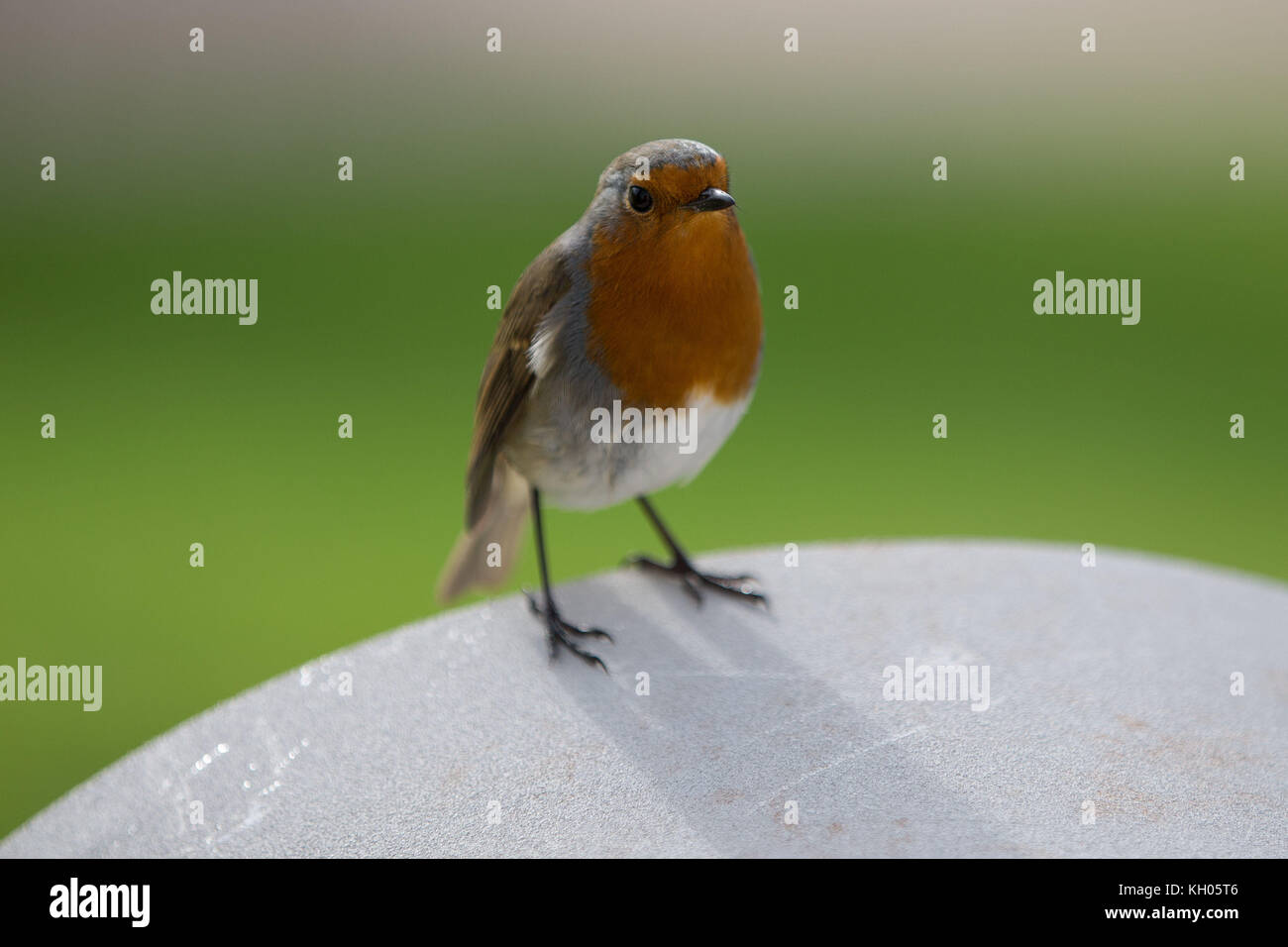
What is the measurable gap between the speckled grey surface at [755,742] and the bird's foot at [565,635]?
42 mm

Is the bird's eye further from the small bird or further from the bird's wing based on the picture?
the bird's wing

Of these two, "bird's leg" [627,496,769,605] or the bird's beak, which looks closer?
the bird's beak

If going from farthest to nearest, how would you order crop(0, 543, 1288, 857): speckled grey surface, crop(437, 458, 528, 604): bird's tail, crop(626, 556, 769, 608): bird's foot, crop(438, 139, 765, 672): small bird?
crop(437, 458, 528, 604): bird's tail, crop(626, 556, 769, 608): bird's foot, crop(438, 139, 765, 672): small bird, crop(0, 543, 1288, 857): speckled grey surface

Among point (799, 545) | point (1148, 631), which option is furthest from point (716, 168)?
point (1148, 631)

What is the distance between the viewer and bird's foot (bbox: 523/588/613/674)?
2617 millimetres

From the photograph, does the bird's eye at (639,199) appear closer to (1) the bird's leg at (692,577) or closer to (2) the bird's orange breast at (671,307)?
(2) the bird's orange breast at (671,307)

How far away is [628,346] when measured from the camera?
2.57 m

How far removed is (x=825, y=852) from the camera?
198 cm

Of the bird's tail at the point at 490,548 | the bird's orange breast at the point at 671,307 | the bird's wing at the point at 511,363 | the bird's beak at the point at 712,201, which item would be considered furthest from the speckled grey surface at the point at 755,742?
the bird's beak at the point at 712,201

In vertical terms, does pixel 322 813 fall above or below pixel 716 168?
below

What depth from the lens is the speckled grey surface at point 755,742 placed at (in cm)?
206

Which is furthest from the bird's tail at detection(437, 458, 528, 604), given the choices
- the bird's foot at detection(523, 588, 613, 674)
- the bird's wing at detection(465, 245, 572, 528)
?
the bird's foot at detection(523, 588, 613, 674)
